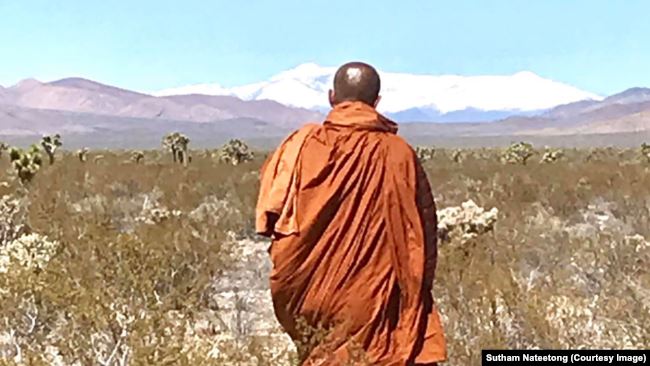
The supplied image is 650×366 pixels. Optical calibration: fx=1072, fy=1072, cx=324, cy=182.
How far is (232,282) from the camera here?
1148 cm

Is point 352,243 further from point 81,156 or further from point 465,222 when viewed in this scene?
point 81,156

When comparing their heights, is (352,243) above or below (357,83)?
below

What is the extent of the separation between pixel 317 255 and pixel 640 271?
664 centimetres

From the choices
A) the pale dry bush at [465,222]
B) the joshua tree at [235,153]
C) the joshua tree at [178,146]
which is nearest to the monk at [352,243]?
the pale dry bush at [465,222]

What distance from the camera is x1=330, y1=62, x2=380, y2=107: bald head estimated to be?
432 centimetres

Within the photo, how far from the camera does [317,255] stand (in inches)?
163

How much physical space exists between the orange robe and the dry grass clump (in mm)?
972

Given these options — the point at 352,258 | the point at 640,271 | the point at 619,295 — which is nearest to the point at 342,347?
the point at 352,258

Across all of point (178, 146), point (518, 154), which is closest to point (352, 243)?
point (518, 154)

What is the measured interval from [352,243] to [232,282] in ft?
24.6

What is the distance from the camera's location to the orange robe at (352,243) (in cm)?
414

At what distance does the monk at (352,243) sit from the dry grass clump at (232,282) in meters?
0.97

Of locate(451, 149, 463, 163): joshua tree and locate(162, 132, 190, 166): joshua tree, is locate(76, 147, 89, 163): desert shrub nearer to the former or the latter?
locate(162, 132, 190, 166): joshua tree

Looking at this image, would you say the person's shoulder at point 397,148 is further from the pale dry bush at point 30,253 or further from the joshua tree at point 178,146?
the joshua tree at point 178,146
